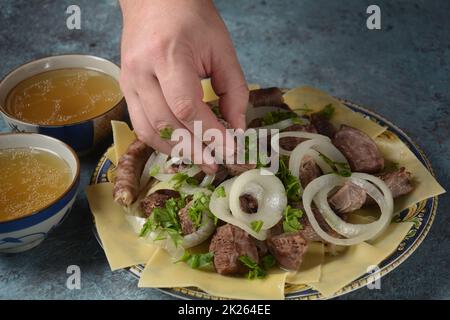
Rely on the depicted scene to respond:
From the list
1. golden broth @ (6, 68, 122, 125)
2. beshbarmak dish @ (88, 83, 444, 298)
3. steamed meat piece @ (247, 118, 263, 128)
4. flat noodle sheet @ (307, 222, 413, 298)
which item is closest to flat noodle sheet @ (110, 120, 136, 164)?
beshbarmak dish @ (88, 83, 444, 298)

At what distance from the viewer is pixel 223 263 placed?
249 cm

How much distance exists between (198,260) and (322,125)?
1.11 m

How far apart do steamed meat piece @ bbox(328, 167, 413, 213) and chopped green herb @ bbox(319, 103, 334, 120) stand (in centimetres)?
60

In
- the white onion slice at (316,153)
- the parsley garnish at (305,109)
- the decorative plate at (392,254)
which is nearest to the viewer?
the decorative plate at (392,254)

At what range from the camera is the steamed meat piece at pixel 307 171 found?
9.16 feet

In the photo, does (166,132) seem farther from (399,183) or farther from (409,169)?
(409,169)

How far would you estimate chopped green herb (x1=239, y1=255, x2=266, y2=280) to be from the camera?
2475mm

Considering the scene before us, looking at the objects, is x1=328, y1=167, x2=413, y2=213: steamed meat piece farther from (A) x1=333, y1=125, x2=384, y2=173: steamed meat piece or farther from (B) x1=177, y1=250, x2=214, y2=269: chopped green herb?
(B) x1=177, y1=250, x2=214, y2=269: chopped green herb

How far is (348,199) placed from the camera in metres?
2.70

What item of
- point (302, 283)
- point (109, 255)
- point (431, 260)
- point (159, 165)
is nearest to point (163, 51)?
point (159, 165)

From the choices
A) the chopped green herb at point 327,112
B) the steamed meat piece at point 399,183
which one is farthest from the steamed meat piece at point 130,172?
the steamed meat piece at point 399,183

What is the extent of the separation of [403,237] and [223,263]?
770mm

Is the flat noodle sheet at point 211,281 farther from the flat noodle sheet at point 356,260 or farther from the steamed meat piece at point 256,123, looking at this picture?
the steamed meat piece at point 256,123

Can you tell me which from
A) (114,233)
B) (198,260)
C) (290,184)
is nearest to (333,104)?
(290,184)
